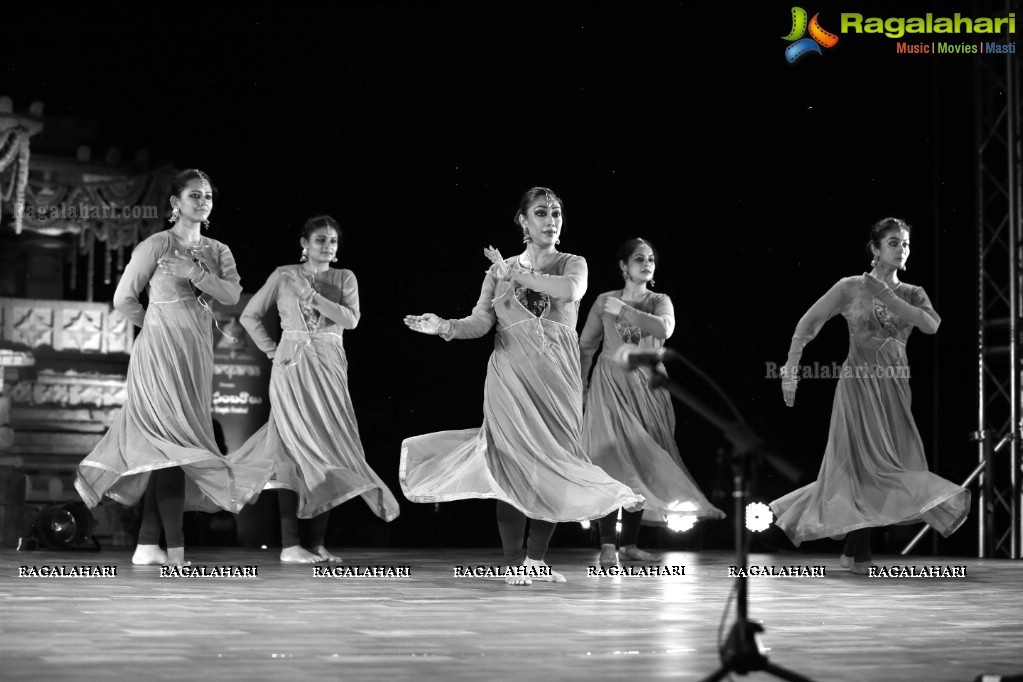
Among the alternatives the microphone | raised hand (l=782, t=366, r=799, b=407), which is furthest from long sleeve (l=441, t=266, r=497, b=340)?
the microphone

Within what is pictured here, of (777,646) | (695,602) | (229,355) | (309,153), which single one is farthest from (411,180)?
(777,646)

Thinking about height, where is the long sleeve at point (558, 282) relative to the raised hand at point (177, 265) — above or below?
below

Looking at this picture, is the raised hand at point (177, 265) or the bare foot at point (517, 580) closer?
the bare foot at point (517, 580)

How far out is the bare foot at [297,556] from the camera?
288 inches

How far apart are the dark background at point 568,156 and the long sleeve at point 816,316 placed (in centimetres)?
248

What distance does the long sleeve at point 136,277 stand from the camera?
22.5 feet

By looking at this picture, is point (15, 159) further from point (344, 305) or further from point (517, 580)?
point (517, 580)

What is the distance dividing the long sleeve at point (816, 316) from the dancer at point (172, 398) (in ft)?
9.33

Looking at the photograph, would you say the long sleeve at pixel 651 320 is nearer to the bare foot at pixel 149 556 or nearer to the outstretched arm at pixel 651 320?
the outstretched arm at pixel 651 320

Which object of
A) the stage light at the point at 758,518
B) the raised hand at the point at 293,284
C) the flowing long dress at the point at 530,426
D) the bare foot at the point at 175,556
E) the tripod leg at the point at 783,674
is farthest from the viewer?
the stage light at the point at 758,518

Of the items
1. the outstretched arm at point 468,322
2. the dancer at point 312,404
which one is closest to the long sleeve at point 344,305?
the dancer at point 312,404

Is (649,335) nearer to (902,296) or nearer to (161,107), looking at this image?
(902,296)

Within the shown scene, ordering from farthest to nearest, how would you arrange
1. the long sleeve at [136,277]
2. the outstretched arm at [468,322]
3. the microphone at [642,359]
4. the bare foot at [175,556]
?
1. the long sleeve at [136,277]
2. the bare foot at [175,556]
3. the outstretched arm at [468,322]
4. the microphone at [642,359]

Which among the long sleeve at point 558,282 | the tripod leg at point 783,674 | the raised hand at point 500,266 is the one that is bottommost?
the tripod leg at point 783,674
